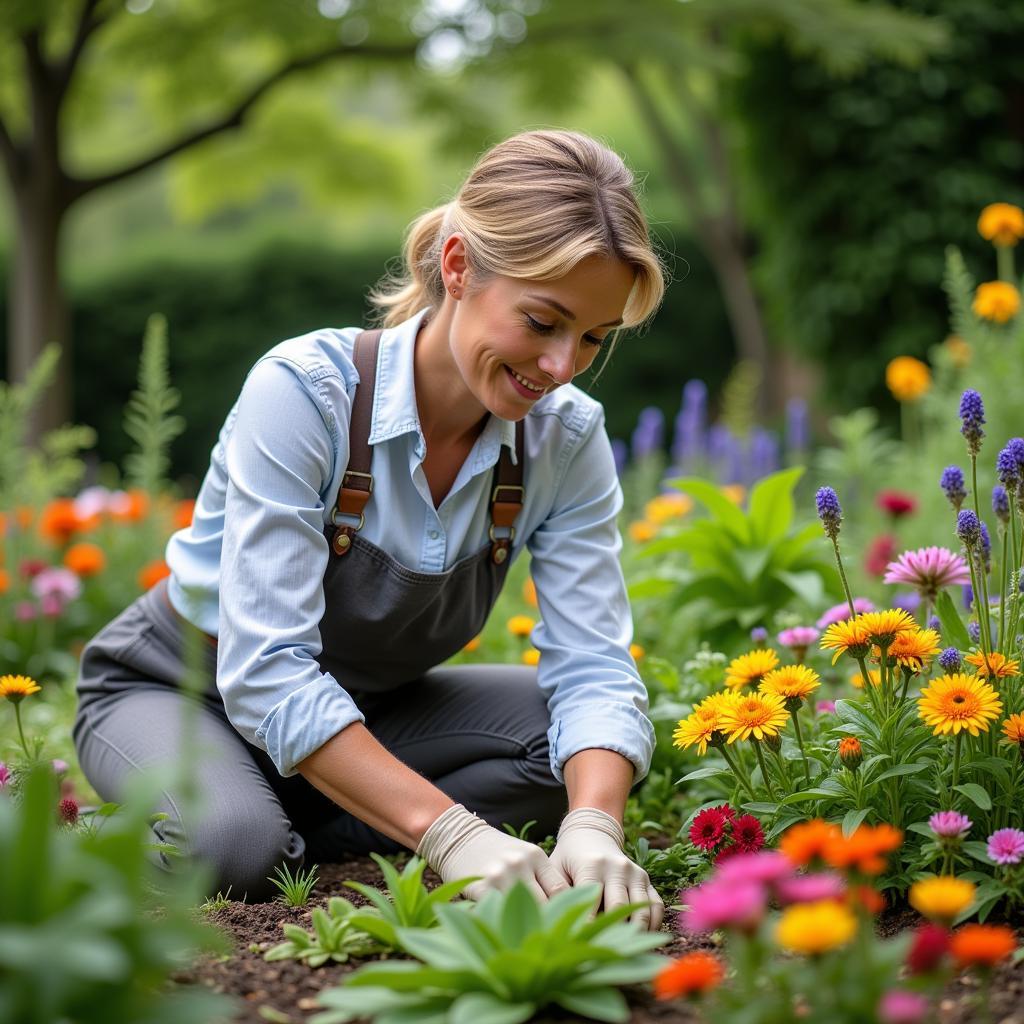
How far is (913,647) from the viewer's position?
5.50 feet

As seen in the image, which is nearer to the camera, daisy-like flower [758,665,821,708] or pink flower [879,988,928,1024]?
pink flower [879,988,928,1024]

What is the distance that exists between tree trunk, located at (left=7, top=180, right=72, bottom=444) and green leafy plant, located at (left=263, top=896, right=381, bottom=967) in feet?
19.9

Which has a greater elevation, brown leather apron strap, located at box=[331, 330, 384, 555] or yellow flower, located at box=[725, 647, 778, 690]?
brown leather apron strap, located at box=[331, 330, 384, 555]

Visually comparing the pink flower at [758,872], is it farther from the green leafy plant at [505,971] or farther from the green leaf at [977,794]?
the green leaf at [977,794]

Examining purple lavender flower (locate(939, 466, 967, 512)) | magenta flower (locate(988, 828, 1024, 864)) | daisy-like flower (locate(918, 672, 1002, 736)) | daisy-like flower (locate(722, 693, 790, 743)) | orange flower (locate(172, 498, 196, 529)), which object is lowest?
orange flower (locate(172, 498, 196, 529))

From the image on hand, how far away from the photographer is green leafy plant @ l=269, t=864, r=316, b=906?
186 centimetres

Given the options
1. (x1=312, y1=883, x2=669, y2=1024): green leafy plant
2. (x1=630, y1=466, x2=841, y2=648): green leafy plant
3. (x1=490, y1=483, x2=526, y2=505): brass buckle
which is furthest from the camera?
(x1=630, y1=466, x2=841, y2=648): green leafy plant

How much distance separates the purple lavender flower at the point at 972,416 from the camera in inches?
67.5

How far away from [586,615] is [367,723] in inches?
20.8

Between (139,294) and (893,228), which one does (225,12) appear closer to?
(893,228)

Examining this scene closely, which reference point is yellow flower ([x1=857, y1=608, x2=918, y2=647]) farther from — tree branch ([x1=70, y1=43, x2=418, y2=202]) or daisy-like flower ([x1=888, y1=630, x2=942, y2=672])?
tree branch ([x1=70, y1=43, x2=418, y2=202])

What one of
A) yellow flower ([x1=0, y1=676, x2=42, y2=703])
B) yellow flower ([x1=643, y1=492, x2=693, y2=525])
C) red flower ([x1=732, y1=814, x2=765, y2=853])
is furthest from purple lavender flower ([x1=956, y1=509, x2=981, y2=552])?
yellow flower ([x1=643, y1=492, x2=693, y2=525])

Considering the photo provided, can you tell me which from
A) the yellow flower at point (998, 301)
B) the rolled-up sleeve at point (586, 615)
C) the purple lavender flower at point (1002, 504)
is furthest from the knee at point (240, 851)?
the yellow flower at point (998, 301)

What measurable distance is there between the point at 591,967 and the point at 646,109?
373 inches
